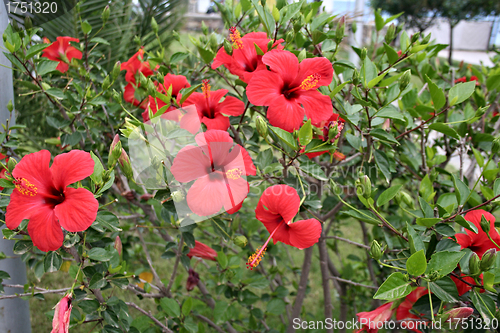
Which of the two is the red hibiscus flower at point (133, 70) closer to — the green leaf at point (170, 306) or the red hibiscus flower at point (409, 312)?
the green leaf at point (170, 306)

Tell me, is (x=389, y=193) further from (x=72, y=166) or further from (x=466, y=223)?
(x=72, y=166)

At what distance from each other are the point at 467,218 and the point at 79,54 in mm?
1531

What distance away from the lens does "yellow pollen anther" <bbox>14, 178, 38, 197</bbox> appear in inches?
30.8

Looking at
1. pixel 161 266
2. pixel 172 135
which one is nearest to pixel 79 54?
pixel 172 135

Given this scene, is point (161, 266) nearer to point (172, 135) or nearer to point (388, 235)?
point (388, 235)

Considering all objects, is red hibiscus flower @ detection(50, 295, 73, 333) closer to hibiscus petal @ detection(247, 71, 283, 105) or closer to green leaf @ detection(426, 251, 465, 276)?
hibiscus petal @ detection(247, 71, 283, 105)

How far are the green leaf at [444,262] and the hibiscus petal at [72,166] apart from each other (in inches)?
32.2

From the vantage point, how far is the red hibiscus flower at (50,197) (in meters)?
0.75

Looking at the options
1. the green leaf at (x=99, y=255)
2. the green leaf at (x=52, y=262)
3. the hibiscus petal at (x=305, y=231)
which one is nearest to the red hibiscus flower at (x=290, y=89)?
the hibiscus petal at (x=305, y=231)

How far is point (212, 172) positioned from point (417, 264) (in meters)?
0.51

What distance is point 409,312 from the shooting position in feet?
3.52

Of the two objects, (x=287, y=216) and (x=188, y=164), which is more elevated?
(x=188, y=164)

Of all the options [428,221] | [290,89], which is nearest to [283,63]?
[290,89]

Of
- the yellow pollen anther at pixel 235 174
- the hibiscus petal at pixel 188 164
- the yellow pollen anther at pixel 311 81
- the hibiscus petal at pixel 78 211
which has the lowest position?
the hibiscus petal at pixel 78 211
